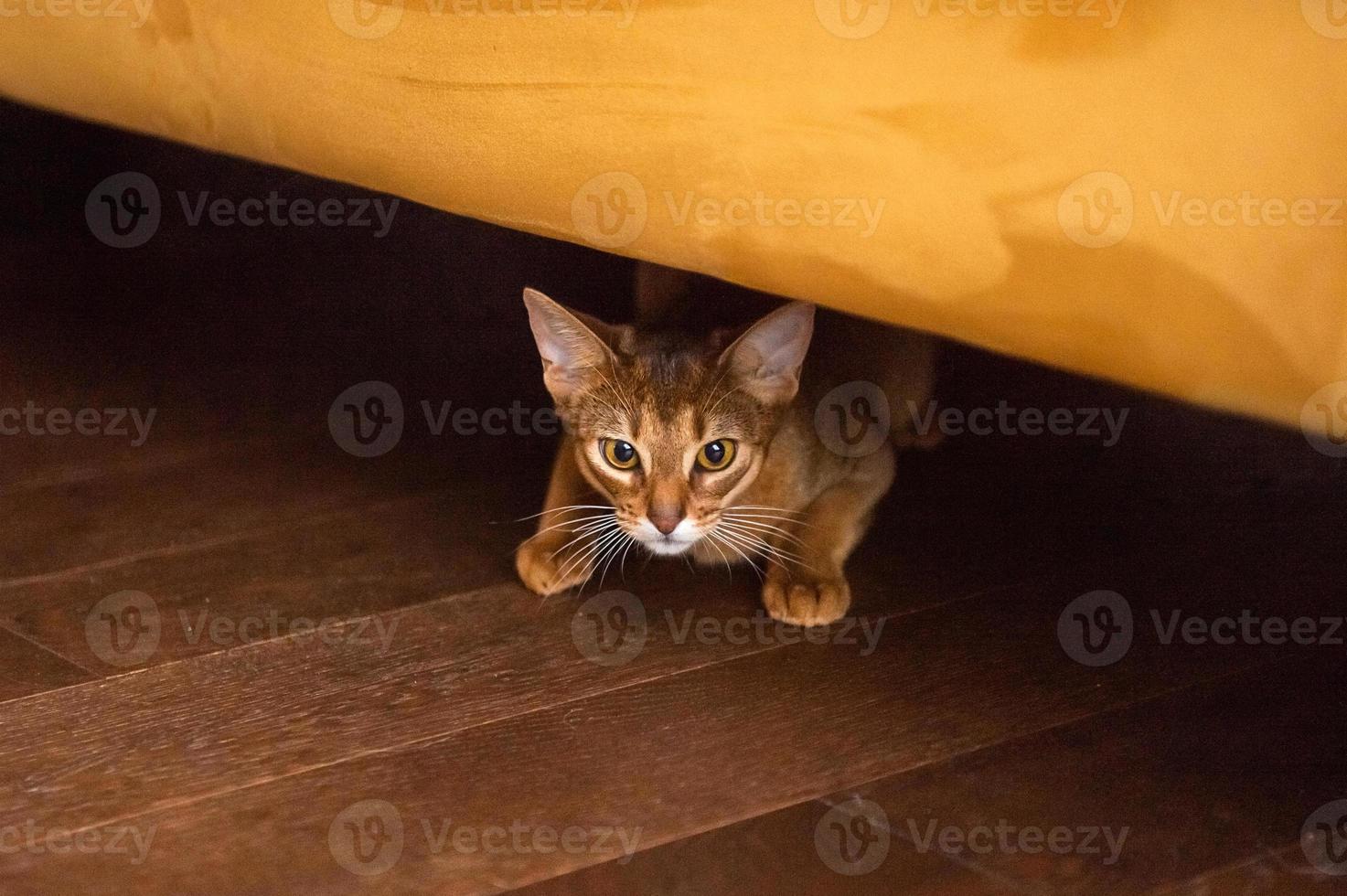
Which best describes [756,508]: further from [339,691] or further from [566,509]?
[339,691]

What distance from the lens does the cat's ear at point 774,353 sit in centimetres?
143

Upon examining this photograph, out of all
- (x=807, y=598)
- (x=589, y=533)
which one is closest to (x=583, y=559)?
(x=589, y=533)

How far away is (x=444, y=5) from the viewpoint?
1.24 m

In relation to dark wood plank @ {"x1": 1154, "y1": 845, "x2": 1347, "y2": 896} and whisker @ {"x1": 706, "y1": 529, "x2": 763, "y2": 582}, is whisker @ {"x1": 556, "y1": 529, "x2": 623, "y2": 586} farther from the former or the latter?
dark wood plank @ {"x1": 1154, "y1": 845, "x2": 1347, "y2": 896}

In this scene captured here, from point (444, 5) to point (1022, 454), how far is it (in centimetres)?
98

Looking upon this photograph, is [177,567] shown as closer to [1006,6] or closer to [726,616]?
[726,616]

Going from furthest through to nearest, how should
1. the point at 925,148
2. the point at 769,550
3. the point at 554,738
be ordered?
the point at 769,550 → the point at 554,738 → the point at 925,148

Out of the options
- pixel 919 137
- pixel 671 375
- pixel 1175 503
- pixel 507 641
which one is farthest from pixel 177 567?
pixel 1175 503

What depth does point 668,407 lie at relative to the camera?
4.73ft

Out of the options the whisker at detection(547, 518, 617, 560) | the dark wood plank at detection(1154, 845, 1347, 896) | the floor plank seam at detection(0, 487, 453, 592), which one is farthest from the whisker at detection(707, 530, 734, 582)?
the dark wood plank at detection(1154, 845, 1347, 896)

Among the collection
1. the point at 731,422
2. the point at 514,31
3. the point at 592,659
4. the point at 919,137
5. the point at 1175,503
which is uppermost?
the point at 514,31

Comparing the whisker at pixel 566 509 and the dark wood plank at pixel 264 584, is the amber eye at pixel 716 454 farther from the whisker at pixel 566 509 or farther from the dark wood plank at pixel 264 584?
the dark wood plank at pixel 264 584

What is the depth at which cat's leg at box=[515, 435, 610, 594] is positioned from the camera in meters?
1.51

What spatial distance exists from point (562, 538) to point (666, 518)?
0.20 metres
